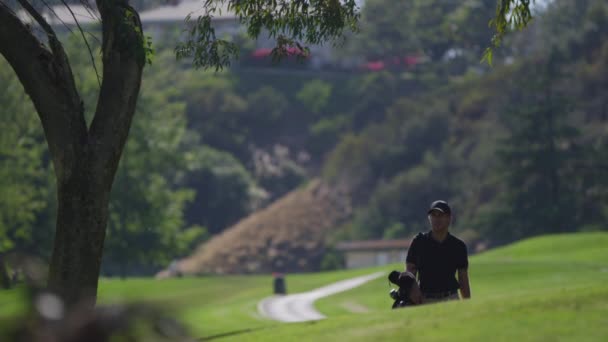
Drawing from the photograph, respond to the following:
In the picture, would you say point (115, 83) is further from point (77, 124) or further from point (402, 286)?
point (402, 286)

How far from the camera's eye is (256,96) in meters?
109

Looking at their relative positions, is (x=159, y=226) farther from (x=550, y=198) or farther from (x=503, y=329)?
(x=503, y=329)

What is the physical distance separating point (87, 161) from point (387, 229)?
219 feet

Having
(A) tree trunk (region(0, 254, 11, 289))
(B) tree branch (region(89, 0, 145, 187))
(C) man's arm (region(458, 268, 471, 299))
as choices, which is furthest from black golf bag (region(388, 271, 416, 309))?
(A) tree trunk (region(0, 254, 11, 289))

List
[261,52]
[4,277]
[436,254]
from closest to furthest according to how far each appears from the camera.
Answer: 1. [4,277]
2. [436,254]
3. [261,52]

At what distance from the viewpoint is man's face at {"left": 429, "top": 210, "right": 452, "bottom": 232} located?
11.0 m

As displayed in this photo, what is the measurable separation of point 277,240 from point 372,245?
1144cm

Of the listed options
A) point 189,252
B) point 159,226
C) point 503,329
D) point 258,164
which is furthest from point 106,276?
point 503,329

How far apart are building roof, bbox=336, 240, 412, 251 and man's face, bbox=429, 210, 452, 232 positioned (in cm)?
5760

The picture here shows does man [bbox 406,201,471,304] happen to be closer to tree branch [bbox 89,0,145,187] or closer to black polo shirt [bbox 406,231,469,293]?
black polo shirt [bbox 406,231,469,293]

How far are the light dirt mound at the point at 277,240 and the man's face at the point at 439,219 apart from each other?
65688mm

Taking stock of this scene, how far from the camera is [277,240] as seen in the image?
8250cm

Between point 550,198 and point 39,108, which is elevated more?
point 39,108

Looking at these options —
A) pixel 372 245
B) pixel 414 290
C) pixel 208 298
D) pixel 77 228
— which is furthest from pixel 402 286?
pixel 372 245
